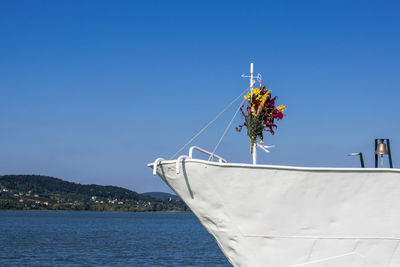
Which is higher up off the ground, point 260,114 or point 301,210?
point 260,114

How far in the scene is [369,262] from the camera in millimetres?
8945

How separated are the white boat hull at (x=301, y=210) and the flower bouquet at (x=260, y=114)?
117 centimetres

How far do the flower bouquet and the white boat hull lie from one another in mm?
1166

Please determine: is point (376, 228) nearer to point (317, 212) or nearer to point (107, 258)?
point (317, 212)

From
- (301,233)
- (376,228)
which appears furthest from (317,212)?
(376,228)

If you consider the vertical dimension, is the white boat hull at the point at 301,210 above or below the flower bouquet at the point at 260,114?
below

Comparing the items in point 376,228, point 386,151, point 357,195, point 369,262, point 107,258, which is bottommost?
point 107,258

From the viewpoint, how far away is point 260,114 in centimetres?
958

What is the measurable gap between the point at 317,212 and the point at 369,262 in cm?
124

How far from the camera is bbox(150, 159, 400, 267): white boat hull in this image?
8633mm

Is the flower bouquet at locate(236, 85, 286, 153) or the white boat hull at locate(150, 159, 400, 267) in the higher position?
the flower bouquet at locate(236, 85, 286, 153)

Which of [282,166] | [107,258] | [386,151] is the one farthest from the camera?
[107,258]

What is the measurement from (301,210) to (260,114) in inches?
73.4

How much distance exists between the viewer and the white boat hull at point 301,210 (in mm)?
8633
